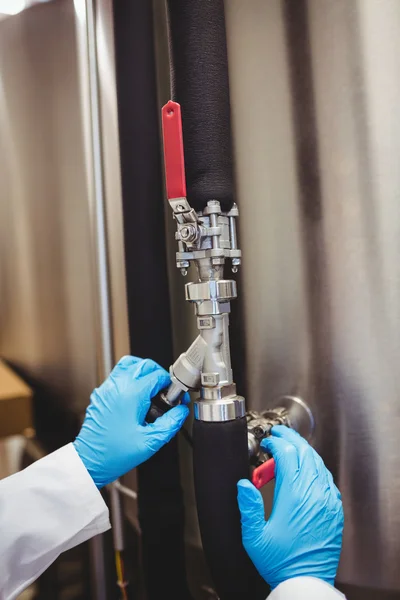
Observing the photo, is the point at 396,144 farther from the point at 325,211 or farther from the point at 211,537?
the point at 211,537

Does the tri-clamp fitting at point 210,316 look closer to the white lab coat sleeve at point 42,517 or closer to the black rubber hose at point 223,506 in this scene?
the black rubber hose at point 223,506

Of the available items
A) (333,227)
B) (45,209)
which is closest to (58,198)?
(45,209)

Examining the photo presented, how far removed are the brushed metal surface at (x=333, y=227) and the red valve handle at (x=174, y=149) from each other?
220 mm

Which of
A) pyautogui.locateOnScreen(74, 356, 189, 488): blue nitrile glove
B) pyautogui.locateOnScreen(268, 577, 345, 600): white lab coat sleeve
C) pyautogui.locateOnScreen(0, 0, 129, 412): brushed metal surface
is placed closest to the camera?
pyautogui.locateOnScreen(268, 577, 345, 600): white lab coat sleeve

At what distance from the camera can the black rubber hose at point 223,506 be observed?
521 millimetres

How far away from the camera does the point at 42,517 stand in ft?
1.87

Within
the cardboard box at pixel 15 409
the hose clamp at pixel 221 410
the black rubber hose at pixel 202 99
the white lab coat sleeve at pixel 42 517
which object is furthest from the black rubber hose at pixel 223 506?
the cardboard box at pixel 15 409

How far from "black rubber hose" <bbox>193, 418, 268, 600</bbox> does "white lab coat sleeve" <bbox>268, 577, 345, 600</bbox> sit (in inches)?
1.9

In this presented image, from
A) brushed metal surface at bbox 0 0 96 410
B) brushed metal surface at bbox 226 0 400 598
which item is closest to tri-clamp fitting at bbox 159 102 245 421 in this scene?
brushed metal surface at bbox 226 0 400 598

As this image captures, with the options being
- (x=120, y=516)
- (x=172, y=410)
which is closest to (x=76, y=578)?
(x=120, y=516)

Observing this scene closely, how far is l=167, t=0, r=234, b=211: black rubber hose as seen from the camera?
1.74 feet

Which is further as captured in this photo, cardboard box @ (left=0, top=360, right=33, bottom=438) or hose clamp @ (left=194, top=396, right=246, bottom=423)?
cardboard box @ (left=0, top=360, right=33, bottom=438)

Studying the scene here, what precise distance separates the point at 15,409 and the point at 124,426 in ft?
1.09

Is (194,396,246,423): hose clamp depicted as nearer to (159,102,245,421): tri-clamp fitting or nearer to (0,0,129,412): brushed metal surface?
(159,102,245,421): tri-clamp fitting
